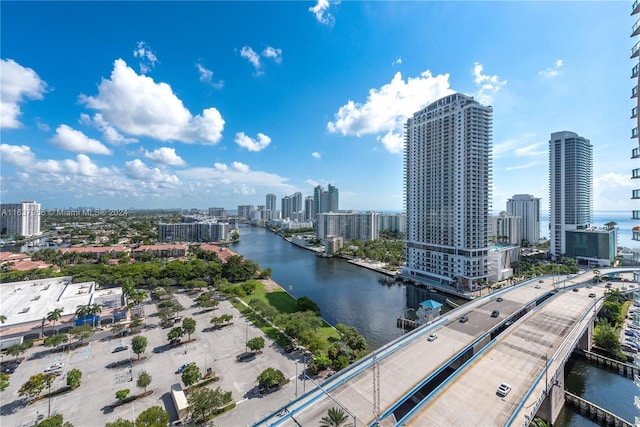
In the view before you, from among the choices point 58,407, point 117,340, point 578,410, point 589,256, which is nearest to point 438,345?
point 578,410

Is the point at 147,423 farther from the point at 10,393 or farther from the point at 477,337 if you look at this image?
the point at 477,337

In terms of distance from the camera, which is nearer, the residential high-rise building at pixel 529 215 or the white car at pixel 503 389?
the white car at pixel 503 389

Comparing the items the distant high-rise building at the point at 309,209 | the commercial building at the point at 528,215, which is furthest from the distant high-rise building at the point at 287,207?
the commercial building at the point at 528,215

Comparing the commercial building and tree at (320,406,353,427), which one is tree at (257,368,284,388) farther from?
the commercial building

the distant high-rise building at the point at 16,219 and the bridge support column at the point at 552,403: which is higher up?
the distant high-rise building at the point at 16,219

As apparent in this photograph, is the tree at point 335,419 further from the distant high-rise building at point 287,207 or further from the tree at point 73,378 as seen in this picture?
the distant high-rise building at point 287,207

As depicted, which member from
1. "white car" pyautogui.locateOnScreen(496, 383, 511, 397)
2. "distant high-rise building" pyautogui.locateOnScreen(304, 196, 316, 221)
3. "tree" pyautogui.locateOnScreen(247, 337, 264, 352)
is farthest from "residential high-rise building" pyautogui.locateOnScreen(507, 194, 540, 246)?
"distant high-rise building" pyautogui.locateOnScreen(304, 196, 316, 221)
